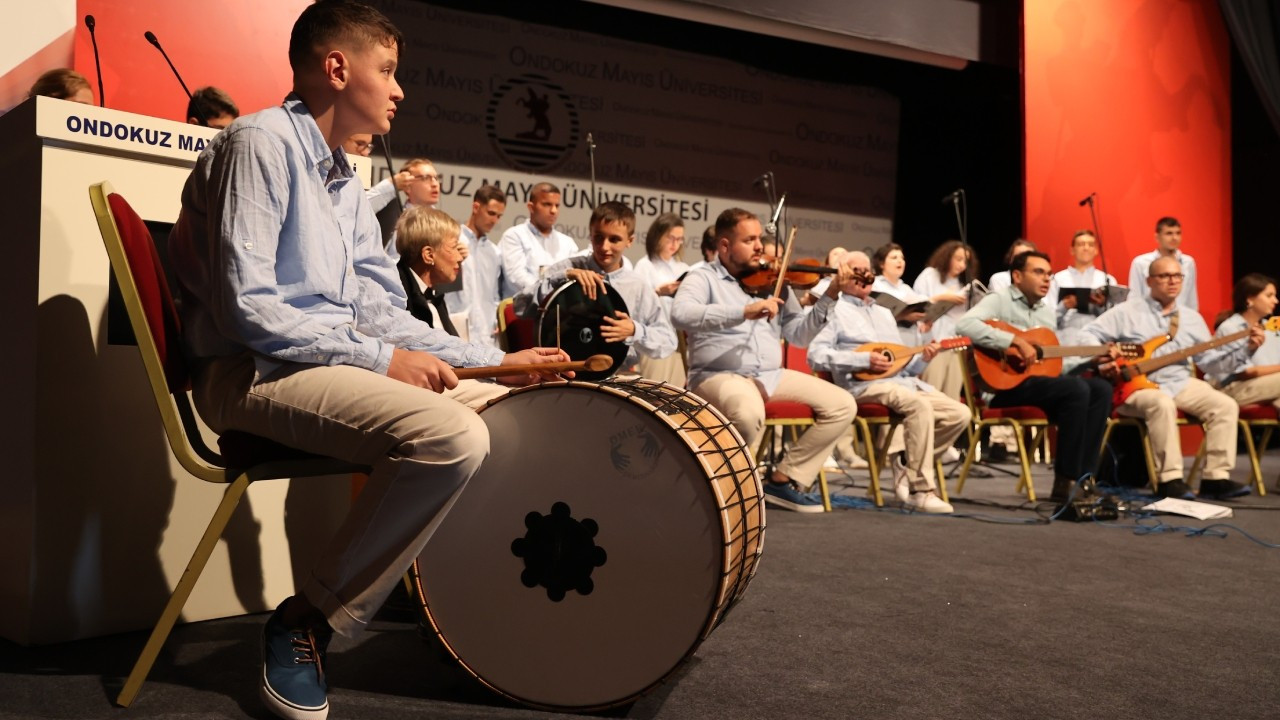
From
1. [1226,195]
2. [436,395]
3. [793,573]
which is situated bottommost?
[793,573]

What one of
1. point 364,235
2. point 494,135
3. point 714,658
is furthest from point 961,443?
point 364,235

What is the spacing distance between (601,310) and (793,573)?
46.1 inches

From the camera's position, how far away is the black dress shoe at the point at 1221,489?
560 centimetres

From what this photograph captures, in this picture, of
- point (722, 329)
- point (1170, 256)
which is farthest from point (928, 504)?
point (1170, 256)

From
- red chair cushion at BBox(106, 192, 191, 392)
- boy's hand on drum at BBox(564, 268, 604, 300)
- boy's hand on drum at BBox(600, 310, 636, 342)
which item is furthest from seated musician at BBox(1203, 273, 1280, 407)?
red chair cushion at BBox(106, 192, 191, 392)

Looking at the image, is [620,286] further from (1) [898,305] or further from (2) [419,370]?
(2) [419,370]

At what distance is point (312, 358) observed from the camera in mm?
1762

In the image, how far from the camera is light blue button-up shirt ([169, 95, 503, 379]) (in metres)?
1.72

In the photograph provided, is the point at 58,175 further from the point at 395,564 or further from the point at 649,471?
the point at 649,471

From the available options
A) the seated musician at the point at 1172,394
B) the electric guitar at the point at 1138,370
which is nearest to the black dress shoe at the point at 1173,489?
the seated musician at the point at 1172,394

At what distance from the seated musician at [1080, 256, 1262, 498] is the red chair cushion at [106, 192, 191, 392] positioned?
190 inches

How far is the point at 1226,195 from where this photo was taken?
866 cm

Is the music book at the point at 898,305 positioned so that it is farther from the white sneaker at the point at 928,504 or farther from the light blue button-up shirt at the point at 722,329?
the white sneaker at the point at 928,504

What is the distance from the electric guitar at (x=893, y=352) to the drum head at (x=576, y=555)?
3309 mm
